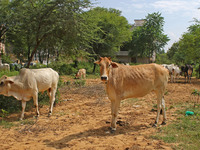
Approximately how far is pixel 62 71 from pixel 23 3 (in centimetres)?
1414

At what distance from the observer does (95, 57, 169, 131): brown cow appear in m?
5.80

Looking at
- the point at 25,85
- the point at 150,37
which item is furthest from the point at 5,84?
the point at 150,37

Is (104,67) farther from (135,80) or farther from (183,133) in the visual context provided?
(183,133)

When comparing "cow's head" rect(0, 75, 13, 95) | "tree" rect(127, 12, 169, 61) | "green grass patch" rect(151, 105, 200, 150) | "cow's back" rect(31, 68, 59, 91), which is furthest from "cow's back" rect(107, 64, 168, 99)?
"tree" rect(127, 12, 169, 61)

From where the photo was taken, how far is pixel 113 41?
27.3 m

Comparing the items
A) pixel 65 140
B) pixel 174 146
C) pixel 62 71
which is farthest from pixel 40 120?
pixel 62 71

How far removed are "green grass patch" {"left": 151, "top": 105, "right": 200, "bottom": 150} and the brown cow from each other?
526 millimetres

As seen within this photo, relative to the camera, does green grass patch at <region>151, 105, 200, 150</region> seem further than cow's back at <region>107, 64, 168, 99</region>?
No

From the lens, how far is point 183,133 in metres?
5.52

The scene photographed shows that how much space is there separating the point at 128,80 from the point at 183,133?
2193 millimetres

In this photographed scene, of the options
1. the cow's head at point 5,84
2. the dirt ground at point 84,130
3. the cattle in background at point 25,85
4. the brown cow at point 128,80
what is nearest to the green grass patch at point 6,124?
the dirt ground at point 84,130

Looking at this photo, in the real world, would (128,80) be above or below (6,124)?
above

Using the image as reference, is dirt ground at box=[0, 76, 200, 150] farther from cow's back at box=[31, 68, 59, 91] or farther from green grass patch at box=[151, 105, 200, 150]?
cow's back at box=[31, 68, 59, 91]

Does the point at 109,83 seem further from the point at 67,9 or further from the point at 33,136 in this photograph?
the point at 67,9
